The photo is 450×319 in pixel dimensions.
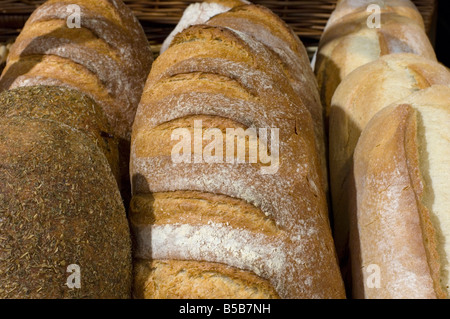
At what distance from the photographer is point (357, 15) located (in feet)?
6.09

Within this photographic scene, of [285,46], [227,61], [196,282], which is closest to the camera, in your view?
[196,282]

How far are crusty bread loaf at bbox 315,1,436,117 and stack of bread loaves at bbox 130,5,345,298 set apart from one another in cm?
62

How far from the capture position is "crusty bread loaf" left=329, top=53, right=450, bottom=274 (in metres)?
1.39

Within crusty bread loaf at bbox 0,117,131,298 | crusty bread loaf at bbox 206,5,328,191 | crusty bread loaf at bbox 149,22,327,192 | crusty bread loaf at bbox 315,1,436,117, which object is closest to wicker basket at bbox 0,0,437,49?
crusty bread loaf at bbox 315,1,436,117

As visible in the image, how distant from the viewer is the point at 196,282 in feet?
3.01

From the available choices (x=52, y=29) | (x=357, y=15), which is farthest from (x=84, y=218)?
(x=357, y=15)

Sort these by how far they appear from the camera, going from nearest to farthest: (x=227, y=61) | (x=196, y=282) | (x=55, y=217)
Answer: (x=55, y=217)
(x=196, y=282)
(x=227, y=61)

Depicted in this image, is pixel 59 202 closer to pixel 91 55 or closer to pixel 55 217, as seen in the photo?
pixel 55 217

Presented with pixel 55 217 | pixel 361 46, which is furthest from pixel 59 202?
pixel 361 46

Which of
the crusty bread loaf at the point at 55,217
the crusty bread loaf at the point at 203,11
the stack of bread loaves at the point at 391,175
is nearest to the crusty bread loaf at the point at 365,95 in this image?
the stack of bread loaves at the point at 391,175

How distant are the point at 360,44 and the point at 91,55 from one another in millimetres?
925

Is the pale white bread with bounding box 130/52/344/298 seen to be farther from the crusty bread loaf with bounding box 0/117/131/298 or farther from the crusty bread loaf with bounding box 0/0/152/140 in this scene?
the crusty bread loaf with bounding box 0/0/152/140

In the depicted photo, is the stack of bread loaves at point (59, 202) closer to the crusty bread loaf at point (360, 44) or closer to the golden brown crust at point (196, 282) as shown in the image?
the golden brown crust at point (196, 282)
